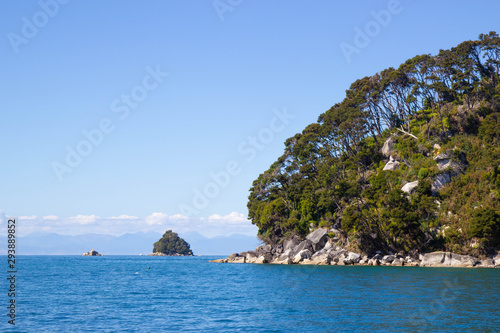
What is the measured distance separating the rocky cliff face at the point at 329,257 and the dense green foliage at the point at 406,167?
2.07m

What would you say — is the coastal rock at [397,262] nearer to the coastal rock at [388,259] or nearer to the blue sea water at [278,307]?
the coastal rock at [388,259]

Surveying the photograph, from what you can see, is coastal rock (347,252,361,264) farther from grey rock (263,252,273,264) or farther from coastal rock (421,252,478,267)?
grey rock (263,252,273,264)

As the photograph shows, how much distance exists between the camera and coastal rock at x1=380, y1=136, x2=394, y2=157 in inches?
3602

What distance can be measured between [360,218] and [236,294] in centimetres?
3914

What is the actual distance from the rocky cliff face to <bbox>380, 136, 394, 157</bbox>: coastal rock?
796 inches

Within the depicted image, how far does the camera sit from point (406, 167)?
83.3 meters

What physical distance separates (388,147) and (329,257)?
88.3ft

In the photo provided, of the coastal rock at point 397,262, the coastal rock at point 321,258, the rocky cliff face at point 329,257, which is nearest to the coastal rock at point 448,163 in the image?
the rocky cliff face at point 329,257

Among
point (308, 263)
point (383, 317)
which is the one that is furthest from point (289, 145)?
point (383, 317)

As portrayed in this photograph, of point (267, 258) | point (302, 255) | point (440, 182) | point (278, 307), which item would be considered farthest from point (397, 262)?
point (278, 307)

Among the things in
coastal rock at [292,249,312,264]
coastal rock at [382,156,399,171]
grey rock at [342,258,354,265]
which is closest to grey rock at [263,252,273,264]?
coastal rock at [292,249,312,264]

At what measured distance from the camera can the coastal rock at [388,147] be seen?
9150 centimetres

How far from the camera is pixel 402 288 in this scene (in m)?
42.0

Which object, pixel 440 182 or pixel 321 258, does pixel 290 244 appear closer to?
pixel 321 258
